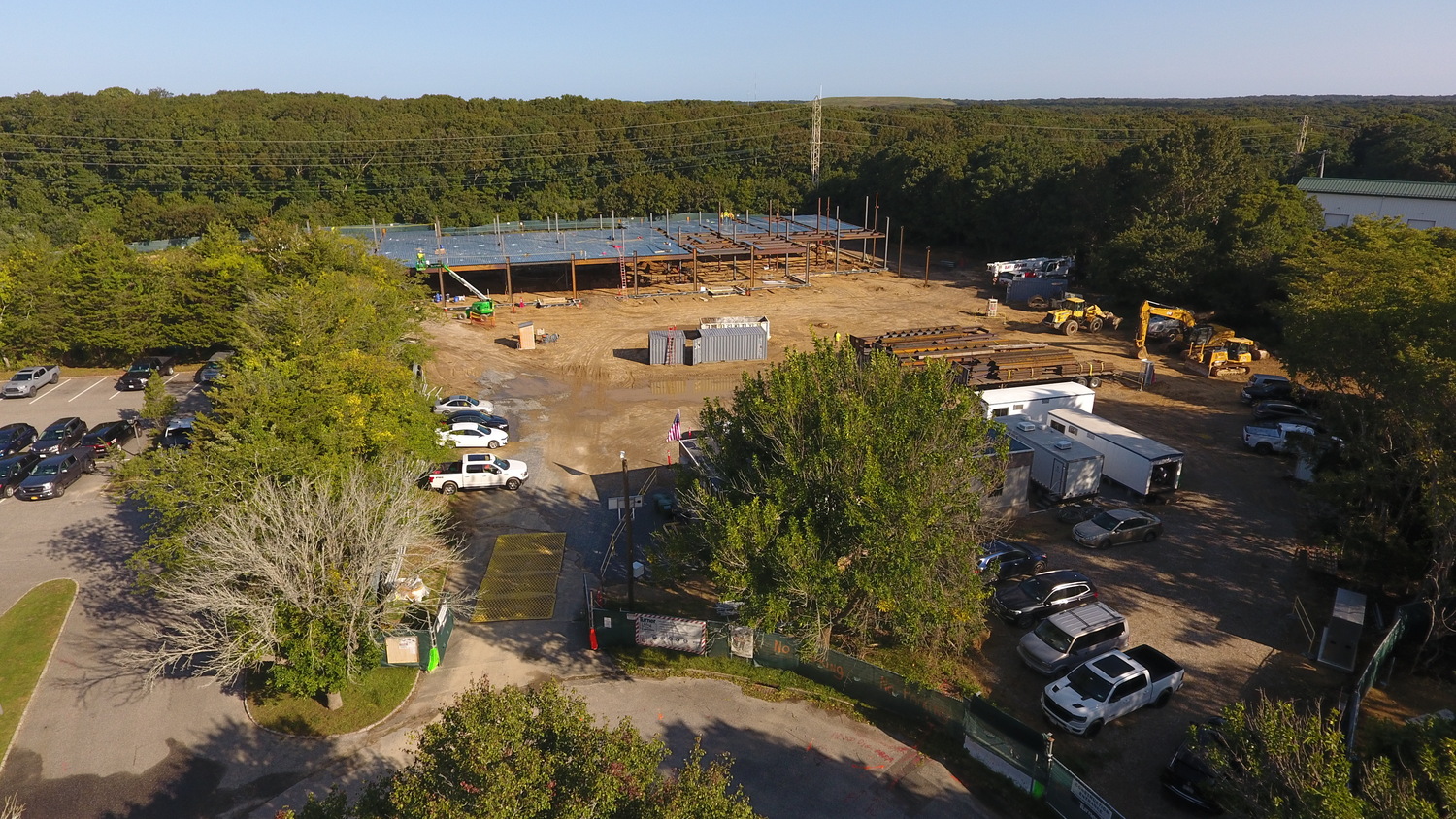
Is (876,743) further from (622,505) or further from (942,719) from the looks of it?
(622,505)

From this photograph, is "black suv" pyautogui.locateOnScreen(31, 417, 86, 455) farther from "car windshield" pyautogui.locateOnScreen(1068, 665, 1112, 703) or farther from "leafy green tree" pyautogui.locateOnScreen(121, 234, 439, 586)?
"car windshield" pyautogui.locateOnScreen(1068, 665, 1112, 703)

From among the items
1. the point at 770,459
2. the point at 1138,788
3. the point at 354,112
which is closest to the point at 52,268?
the point at 770,459

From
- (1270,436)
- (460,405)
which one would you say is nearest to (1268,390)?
(1270,436)

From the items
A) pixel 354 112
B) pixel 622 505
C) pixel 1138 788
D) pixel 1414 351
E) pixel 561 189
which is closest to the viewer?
pixel 1138 788

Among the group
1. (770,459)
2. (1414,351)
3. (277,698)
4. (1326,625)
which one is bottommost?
(277,698)

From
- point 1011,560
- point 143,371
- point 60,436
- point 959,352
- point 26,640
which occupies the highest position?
point 959,352

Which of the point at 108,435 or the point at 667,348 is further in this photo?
the point at 667,348

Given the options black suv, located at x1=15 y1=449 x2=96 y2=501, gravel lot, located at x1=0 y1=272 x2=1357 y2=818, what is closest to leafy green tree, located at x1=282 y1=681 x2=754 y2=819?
gravel lot, located at x1=0 y1=272 x2=1357 y2=818

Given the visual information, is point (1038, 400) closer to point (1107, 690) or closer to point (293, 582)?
point (1107, 690)
